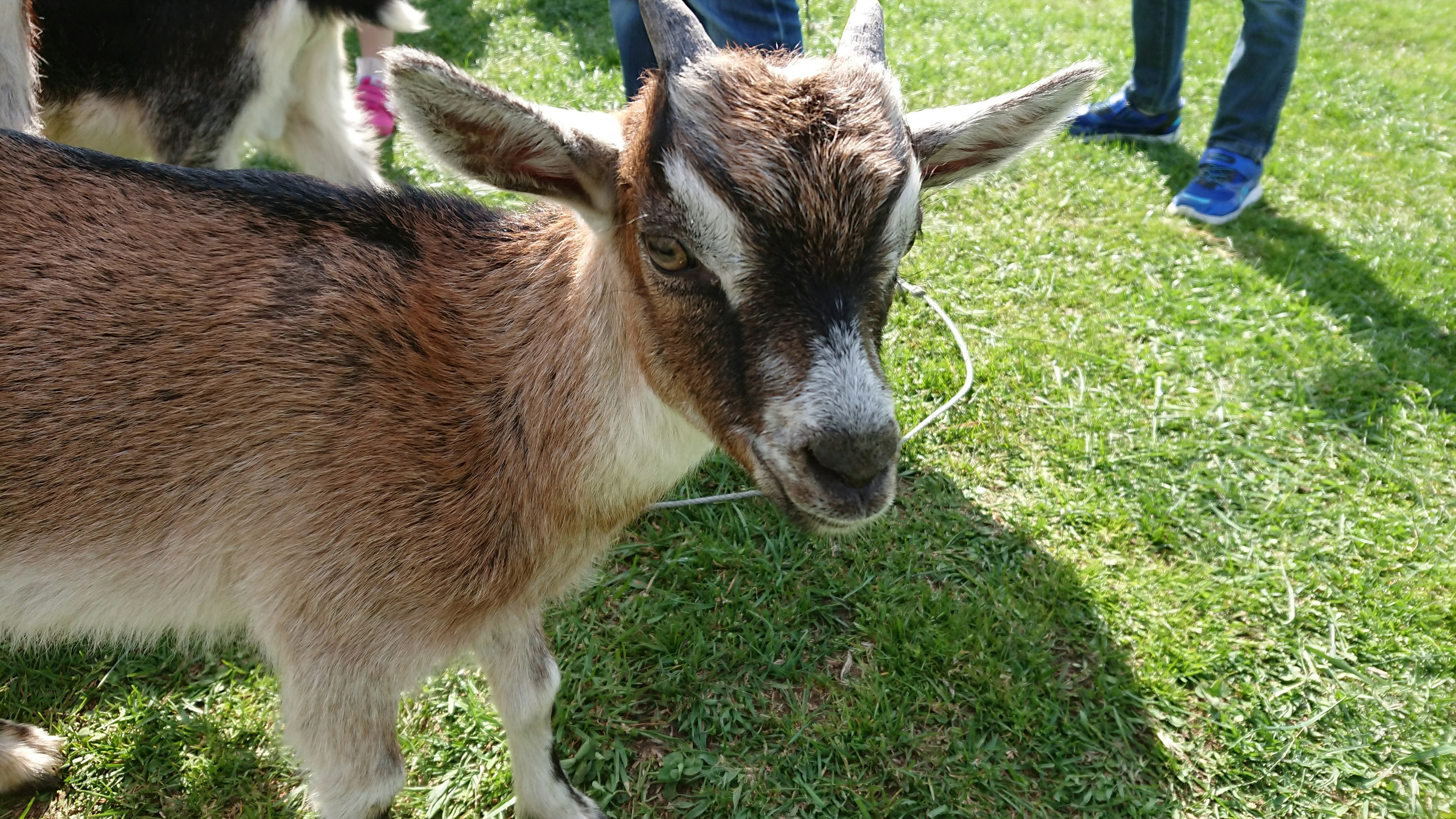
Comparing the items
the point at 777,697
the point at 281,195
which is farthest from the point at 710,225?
→ the point at 777,697

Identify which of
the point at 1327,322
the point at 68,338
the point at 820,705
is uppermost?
the point at 68,338

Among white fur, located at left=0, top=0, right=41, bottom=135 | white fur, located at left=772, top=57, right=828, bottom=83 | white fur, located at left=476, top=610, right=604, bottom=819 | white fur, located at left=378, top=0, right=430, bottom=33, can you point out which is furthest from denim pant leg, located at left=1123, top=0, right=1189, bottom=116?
white fur, located at left=0, top=0, right=41, bottom=135

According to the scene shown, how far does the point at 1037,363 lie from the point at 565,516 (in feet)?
9.51

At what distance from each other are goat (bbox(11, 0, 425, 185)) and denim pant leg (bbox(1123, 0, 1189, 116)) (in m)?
4.80

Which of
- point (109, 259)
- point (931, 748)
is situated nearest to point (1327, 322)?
point (931, 748)

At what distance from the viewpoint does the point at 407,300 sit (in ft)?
7.99

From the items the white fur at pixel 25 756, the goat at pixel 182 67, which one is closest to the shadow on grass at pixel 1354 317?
the goat at pixel 182 67

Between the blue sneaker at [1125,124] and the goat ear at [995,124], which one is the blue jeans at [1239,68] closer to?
the blue sneaker at [1125,124]

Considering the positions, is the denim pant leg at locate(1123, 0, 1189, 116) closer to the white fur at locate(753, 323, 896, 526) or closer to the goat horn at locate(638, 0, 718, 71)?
the goat horn at locate(638, 0, 718, 71)

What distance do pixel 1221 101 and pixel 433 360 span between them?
5.62 m

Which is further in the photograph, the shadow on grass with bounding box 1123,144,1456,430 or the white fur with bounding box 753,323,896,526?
the shadow on grass with bounding box 1123,144,1456,430

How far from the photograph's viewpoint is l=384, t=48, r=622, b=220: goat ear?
1.90 metres

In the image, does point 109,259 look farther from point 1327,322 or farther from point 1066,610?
point 1327,322

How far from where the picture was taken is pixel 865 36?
7.68 feet
